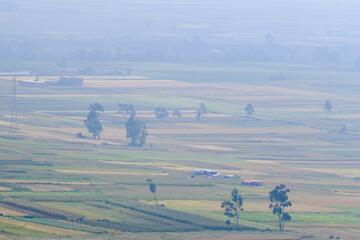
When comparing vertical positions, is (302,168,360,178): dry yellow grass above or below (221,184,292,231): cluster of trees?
above

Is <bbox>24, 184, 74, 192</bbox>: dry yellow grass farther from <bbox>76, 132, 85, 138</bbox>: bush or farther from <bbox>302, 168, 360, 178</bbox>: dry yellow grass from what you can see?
<bbox>76, 132, 85, 138</bbox>: bush

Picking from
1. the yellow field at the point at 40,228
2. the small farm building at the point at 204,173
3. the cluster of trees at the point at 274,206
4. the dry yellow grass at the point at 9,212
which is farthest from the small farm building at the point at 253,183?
the yellow field at the point at 40,228

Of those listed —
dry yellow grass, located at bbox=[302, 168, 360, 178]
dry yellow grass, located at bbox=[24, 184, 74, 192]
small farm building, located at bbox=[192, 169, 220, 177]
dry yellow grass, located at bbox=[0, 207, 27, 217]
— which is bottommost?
dry yellow grass, located at bbox=[0, 207, 27, 217]

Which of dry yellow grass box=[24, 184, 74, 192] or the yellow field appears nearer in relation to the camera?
the yellow field

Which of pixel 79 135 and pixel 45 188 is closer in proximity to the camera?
pixel 45 188

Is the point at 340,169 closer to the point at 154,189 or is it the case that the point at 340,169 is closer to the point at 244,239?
the point at 154,189

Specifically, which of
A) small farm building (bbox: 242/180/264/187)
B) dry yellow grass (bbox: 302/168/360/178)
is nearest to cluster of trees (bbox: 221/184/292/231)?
small farm building (bbox: 242/180/264/187)

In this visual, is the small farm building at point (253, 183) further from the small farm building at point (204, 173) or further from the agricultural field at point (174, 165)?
the small farm building at point (204, 173)

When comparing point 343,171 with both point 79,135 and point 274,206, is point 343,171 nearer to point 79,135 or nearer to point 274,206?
point 274,206

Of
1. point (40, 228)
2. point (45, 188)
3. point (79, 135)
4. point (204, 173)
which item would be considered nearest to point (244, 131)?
point (79, 135)
